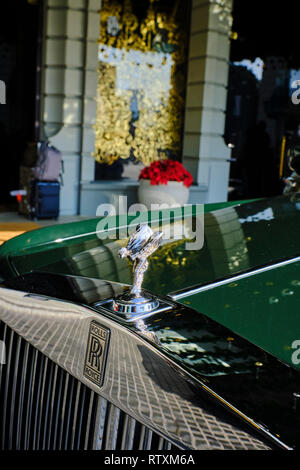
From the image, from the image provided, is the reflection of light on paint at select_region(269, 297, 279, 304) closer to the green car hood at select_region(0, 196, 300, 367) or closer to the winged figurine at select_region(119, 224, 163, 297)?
the green car hood at select_region(0, 196, 300, 367)

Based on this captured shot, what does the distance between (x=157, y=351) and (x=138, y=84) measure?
301 inches

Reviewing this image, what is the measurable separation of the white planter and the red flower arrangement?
0.23 feet

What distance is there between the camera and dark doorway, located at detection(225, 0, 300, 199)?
866 cm

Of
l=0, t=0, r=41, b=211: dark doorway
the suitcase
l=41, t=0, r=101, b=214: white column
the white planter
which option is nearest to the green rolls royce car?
the suitcase

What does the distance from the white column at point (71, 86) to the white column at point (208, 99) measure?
1801 mm

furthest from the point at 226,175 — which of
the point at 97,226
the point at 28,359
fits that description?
the point at 28,359

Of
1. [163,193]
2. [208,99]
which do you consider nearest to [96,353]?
[163,193]

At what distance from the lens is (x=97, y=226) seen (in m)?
2.02

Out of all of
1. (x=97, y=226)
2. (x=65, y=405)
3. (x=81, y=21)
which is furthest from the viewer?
(x=81, y=21)

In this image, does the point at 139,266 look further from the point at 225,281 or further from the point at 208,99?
the point at 208,99

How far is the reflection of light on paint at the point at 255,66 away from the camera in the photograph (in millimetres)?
8750

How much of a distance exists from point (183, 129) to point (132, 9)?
2.13 meters

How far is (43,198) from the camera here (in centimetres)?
683
